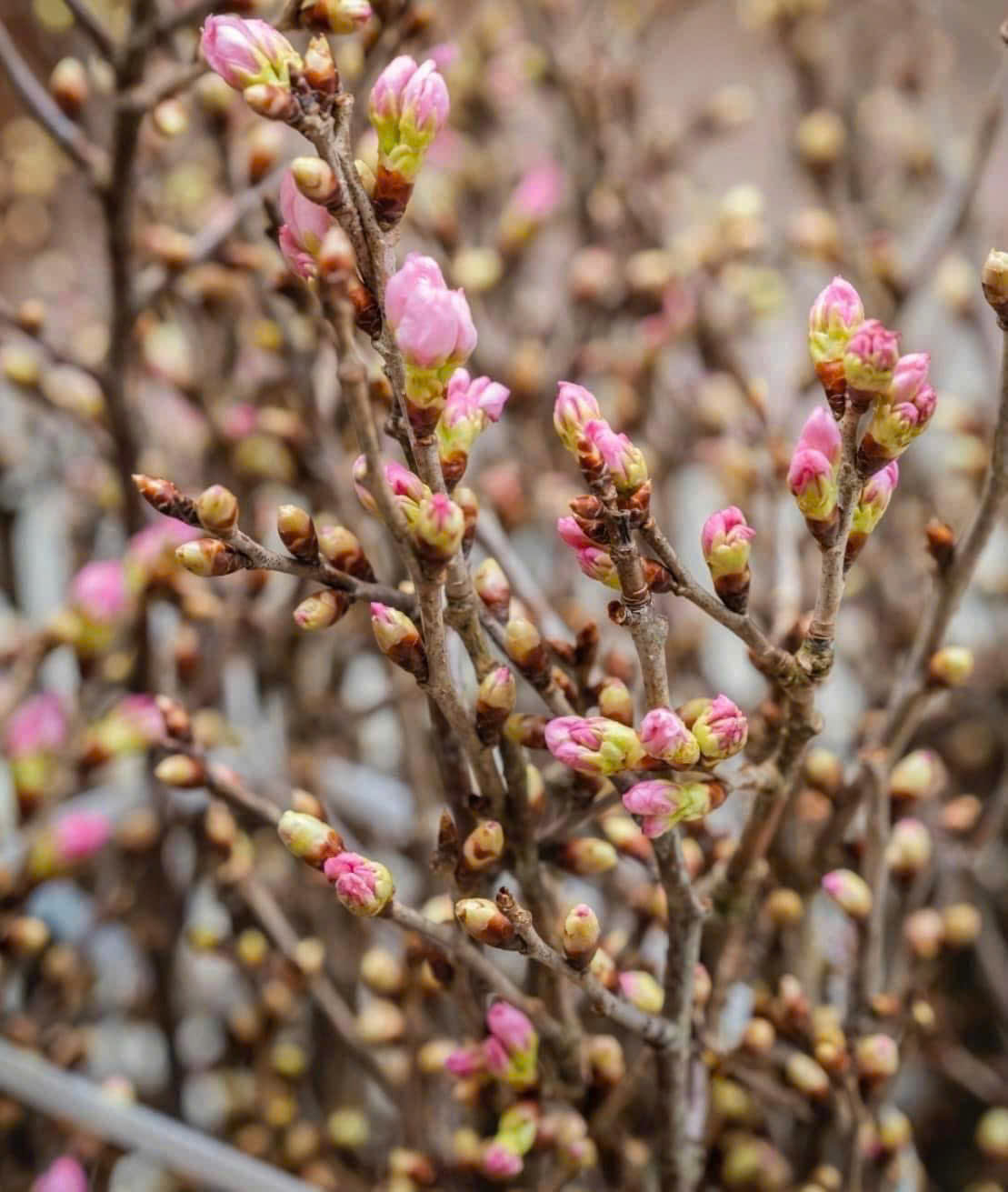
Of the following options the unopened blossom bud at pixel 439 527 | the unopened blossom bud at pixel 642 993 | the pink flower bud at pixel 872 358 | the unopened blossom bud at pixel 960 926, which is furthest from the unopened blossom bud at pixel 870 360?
the unopened blossom bud at pixel 960 926

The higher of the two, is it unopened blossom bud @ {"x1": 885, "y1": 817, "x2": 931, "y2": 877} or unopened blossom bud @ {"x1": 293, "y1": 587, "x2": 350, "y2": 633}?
unopened blossom bud @ {"x1": 293, "y1": 587, "x2": 350, "y2": 633}

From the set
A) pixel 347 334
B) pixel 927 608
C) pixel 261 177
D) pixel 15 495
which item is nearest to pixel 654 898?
pixel 927 608

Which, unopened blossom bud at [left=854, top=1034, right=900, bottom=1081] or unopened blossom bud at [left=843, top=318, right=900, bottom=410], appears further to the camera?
unopened blossom bud at [left=854, top=1034, right=900, bottom=1081]

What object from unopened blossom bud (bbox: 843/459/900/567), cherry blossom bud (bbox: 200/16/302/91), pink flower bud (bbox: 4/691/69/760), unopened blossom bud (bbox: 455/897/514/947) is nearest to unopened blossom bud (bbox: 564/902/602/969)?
unopened blossom bud (bbox: 455/897/514/947)

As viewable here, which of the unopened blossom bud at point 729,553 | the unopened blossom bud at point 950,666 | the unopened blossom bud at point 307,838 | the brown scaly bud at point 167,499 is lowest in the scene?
the unopened blossom bud at point 307,838

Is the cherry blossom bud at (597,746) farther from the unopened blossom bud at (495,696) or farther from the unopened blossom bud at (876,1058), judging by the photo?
the unopened blossom bud at (876,1058)

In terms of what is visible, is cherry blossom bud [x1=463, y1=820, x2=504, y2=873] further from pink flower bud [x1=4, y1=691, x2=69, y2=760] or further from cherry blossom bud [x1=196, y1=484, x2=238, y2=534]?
pink flower bud [x1=4, y1=691, x2=69, y2=760]

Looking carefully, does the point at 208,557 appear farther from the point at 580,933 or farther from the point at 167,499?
the point at 580,933
